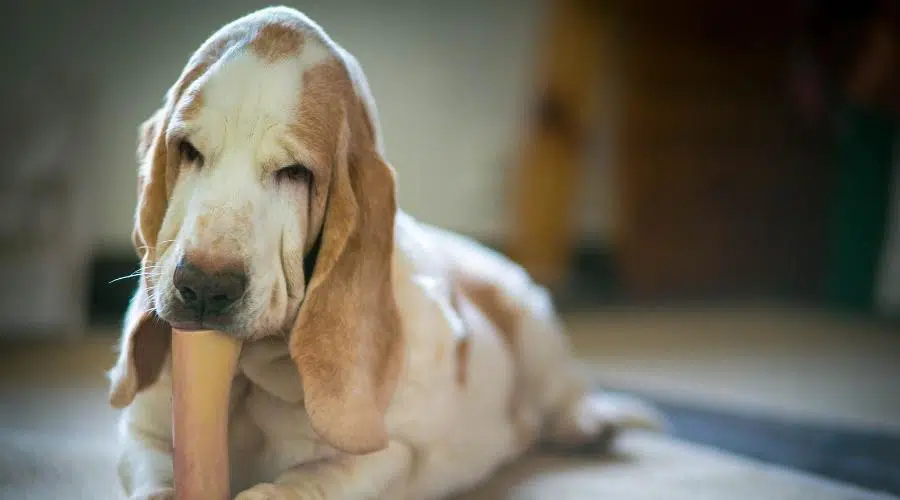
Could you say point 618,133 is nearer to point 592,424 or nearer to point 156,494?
point 592,424

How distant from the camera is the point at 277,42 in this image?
1178 mm

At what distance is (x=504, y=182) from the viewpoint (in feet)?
14.8

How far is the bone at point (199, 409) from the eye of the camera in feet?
3.72

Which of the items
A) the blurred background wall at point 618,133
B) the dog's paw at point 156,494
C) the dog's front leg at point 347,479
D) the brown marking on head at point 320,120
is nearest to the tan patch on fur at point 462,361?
the dog's front leg at point 347,479

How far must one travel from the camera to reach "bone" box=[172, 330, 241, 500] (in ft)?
3.72

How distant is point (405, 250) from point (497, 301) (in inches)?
18.1

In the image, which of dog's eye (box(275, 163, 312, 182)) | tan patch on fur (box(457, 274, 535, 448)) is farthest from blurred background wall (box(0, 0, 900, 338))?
dog's eye (box(275, 163, 312, 182))

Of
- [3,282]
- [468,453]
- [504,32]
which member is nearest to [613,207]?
[504,32]

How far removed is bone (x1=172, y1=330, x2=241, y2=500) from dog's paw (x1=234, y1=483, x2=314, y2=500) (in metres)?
0.05

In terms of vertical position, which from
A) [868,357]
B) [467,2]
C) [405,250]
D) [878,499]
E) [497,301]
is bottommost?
[868,357]

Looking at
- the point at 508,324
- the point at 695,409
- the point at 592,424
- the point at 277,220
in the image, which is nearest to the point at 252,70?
the point at 277,220

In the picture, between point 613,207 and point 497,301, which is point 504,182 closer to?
point 613,207

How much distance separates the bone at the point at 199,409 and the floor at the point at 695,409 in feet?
1.37

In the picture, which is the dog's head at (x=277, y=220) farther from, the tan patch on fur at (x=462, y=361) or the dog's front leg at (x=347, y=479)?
the tan patch on fur at (x=462, y=361)
